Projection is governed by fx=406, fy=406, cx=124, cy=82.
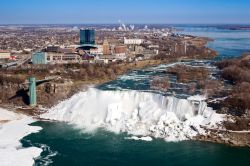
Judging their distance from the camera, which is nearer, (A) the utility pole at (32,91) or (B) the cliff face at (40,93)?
(A) the utility pole at (32,91)

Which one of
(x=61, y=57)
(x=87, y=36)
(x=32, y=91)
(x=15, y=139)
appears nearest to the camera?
(x=15, y=139)

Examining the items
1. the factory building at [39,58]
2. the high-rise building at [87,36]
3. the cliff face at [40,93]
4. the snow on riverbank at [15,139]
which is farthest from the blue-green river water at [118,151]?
the high-rise building at [87,36]

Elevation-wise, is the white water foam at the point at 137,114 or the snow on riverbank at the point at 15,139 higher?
the white water foam at the point at 137,114

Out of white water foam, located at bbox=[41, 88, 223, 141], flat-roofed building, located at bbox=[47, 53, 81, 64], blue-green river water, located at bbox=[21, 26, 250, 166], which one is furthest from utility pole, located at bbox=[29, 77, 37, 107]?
flat-roofed building, located at bbox=[47, 53, 81, 64]

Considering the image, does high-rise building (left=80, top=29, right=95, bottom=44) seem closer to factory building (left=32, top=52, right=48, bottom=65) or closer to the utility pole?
factory building (left=32, top=52, right=48, bottom=65)

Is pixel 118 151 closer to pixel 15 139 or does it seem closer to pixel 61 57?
pixel 15 139

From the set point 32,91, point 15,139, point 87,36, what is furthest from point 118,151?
point 87,36

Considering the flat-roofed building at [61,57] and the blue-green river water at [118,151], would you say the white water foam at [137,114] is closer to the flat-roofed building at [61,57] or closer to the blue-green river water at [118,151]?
the blue-green river water at [118,151]
